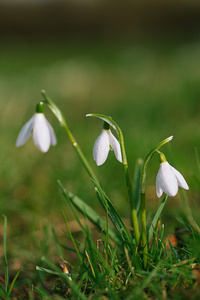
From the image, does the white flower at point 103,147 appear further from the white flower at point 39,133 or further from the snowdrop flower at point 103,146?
the white flower at point 39,133

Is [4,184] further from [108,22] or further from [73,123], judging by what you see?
[108,22]

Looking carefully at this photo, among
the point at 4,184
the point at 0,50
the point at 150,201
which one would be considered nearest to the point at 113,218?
the point at 150,201

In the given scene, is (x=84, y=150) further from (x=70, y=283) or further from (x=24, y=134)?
(x=70, y=283)

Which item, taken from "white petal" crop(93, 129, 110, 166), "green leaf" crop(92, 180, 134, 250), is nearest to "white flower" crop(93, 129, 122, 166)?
"white petal" crop(93, 129, 110, 166)

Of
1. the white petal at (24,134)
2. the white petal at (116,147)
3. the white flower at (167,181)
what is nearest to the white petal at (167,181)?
the white flower at (167,181)

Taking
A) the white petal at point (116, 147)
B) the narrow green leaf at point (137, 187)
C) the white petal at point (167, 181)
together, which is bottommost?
the narrow green leaf at point (137, 187)
